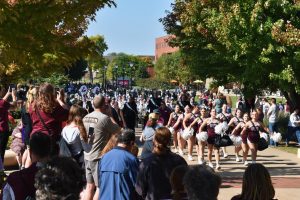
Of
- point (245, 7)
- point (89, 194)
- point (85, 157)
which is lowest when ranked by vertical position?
point (89, 194)

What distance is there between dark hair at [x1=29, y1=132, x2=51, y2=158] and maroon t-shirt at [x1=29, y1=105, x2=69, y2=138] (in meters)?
3.80

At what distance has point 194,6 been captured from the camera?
23.2 meters

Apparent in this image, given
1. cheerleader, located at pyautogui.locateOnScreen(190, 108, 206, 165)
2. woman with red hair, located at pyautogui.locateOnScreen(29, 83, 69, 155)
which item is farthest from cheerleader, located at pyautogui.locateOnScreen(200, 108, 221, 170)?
woman with red hair, located at pyautogui.locateOnScreen(29, 83, 69, 155)

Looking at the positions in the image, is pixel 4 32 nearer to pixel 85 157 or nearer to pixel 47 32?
pixel 47 32

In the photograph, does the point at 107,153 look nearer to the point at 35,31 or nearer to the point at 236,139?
the point at 35,31

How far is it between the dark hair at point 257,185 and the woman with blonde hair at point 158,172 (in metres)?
1.63

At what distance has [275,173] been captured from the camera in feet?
46.5

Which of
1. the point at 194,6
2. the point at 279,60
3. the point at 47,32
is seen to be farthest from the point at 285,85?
A: the point at 47,32

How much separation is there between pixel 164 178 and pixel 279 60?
14993 millimetres

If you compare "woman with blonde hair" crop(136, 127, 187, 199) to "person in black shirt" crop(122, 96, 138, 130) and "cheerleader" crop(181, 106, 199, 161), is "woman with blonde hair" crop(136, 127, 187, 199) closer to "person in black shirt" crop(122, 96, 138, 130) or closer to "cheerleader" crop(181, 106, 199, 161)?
"cheerleader" crop(181, 106, 199, 161)

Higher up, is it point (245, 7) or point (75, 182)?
point (245, 7)

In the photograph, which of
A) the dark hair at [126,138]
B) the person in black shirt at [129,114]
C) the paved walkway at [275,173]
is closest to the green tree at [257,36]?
the paved walkway at [275,173]

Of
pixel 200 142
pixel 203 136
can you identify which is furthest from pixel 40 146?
pixel 200 142

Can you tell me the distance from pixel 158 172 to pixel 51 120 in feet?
9.63
